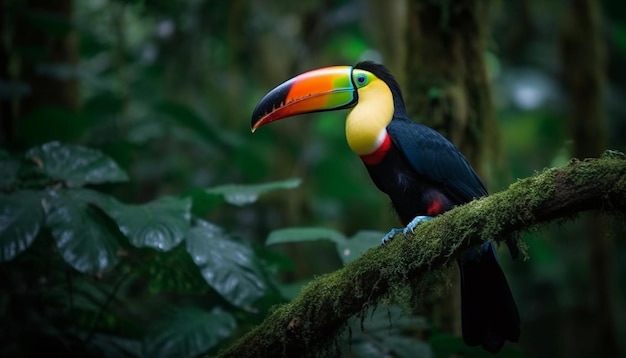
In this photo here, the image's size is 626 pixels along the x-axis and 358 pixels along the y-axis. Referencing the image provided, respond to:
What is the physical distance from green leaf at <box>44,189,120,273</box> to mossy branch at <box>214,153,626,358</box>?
0.74m

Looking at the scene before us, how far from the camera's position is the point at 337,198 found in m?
7.51

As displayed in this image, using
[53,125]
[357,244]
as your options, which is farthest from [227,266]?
[53,125]

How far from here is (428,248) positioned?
2.54 meters

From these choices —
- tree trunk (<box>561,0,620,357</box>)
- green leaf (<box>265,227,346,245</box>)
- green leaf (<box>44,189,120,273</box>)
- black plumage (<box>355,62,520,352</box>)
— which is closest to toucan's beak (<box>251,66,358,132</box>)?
black plumage (<box>355,62,520,352</box>)

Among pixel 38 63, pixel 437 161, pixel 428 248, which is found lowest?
pixel 428 248

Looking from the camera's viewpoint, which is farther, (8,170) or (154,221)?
(8,170)

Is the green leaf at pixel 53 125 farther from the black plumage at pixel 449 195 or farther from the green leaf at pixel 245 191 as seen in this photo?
the black plumage at pixel 449 195

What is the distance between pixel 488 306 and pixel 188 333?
4.62 ft

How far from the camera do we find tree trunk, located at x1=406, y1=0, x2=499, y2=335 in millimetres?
4105

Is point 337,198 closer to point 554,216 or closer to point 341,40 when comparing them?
point 341,40

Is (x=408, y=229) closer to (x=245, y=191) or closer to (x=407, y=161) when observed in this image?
(x=407, y=161)

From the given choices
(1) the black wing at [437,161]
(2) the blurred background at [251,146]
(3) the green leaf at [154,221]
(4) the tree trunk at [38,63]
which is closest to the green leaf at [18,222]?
(2) the blurred background at [251,146]

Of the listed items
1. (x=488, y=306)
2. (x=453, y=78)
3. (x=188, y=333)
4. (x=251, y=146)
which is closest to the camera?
(x=488, y=306)

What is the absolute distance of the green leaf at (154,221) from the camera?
3160mm
